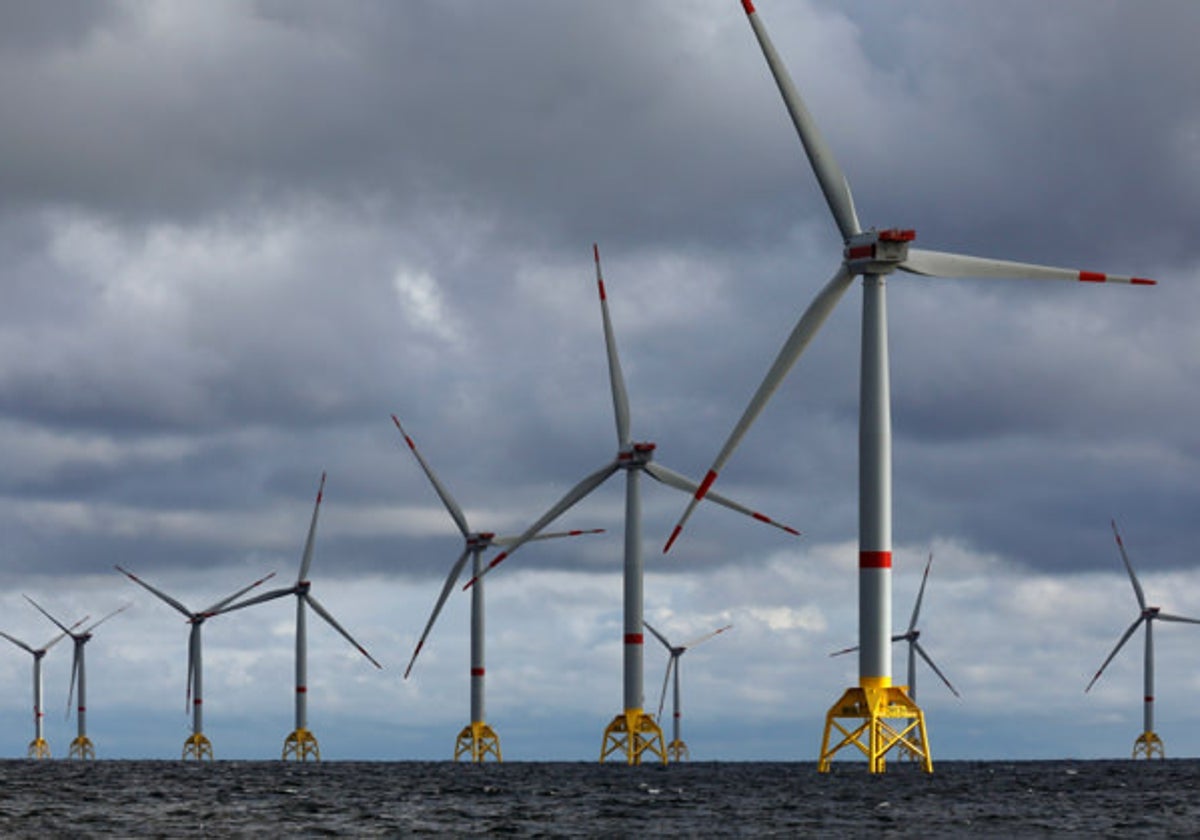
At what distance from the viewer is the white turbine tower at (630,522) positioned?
5197 inches

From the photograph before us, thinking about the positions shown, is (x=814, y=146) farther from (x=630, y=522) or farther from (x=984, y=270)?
(x=630, y=522)

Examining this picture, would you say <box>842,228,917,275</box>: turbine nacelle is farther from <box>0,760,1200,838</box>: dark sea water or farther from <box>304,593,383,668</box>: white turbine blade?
<box>304,593,383,668</box>: white turbine blade

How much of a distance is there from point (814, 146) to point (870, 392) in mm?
16053

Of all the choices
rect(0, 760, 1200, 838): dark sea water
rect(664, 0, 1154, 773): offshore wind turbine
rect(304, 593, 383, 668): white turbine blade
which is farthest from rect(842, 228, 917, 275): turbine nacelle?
rect(304, 593, 383, 668): white turbine blade

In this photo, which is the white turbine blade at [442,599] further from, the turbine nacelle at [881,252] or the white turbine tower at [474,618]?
the turbine nacelle at [881,252]

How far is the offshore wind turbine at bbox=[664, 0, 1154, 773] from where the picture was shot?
79.7 meters

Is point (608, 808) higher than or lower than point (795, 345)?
lower

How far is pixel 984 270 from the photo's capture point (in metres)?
90.3

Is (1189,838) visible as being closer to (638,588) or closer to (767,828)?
(767,828)

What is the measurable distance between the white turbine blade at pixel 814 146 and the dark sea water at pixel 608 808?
2811 centimetres

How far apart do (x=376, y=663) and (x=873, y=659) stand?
11575cm

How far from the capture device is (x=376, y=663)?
189375 millimetres

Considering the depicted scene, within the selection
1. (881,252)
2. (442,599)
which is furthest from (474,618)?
(881,252)

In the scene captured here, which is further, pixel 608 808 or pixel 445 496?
pixel 445 496
